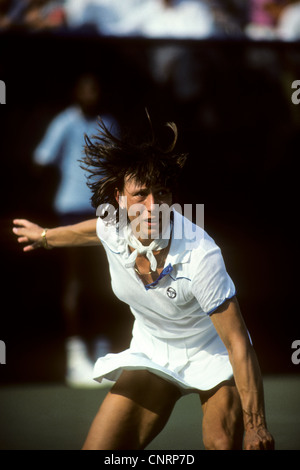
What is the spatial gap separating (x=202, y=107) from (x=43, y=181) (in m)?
1.69

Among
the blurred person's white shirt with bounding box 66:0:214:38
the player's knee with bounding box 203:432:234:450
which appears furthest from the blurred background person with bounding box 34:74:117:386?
the player's knee with bounding box 203:432:234:450

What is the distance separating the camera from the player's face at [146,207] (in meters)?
3.28

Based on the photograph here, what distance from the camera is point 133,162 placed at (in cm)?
341

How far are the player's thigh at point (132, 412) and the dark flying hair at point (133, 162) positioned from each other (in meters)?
0.74

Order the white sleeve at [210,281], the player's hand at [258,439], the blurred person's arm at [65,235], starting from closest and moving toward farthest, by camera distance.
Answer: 1. the player's hand at [258,439]
2. the white sleeve at [210,281]
3. the blurred person's arm at [65,235]

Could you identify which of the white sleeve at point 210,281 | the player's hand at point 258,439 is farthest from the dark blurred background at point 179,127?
the player's hand at point 258,439

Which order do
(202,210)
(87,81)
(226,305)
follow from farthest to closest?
1. (202,210)
2. (87,81)
3. (226,305)

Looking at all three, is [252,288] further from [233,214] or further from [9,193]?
[9,193]

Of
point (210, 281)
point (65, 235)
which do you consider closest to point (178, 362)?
point (210, 281)

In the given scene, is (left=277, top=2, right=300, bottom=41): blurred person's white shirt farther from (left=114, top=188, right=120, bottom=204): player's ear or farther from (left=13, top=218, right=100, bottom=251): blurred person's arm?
(left=114, top=188, right=120, bottom=204): player's ear

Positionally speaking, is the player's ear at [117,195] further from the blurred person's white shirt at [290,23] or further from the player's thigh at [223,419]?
the blurred person's white shirt at [290,23]

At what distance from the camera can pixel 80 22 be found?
6699 millimetres

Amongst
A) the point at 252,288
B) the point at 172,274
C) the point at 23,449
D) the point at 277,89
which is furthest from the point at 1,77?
the point at 172,274

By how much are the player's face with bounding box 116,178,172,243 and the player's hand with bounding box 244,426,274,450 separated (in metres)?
0.83
